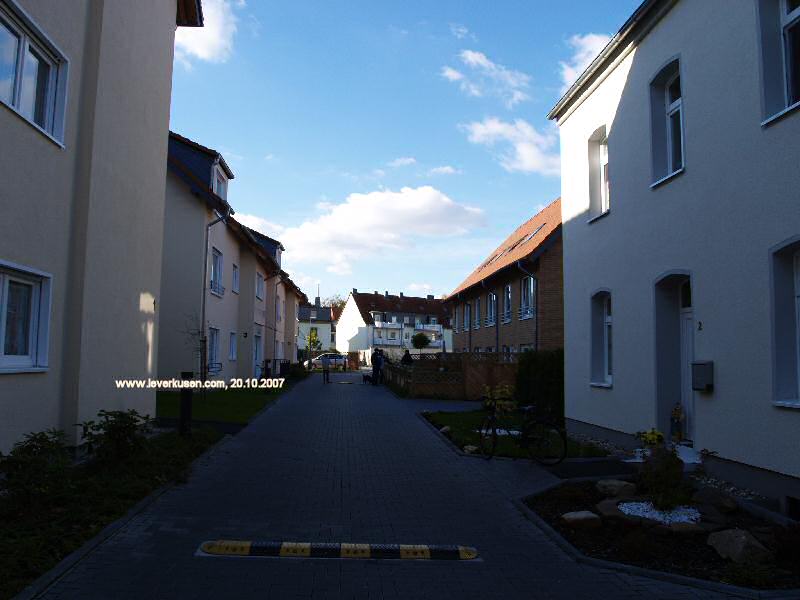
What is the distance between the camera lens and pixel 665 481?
7.18m

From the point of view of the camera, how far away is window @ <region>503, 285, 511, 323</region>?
29.2 m

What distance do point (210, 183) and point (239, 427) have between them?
11848 mm

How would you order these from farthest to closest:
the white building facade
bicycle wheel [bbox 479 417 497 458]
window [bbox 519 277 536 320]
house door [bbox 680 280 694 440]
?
window [bbox 519 277 536 320] → bicycle wheel [bbox 479 417 497 458] → house door [bbox 680 280 694 440] → the white building facade

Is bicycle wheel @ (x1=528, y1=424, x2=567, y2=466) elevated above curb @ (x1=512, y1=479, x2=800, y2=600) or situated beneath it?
elevated above

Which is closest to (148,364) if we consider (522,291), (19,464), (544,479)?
(19,464)

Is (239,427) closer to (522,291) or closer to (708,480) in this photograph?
(708,480)

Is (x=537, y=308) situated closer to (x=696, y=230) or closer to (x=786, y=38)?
(x=696, y=230)

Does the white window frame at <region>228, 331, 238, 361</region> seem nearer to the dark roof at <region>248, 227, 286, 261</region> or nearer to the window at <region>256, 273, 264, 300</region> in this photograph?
the window at <region>256, 273, 264, 300</region>

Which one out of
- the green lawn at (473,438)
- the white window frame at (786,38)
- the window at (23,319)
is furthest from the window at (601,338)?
the window at (23,319)

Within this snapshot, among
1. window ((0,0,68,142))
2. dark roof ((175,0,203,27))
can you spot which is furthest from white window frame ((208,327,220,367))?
window ((0,0,68,142))

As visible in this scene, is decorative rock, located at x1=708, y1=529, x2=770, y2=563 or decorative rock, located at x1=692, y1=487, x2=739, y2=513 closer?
decorative rock, located at x1=708, y1=529, x2=770, y2=563

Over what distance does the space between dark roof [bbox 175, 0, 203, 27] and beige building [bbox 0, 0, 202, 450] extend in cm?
327

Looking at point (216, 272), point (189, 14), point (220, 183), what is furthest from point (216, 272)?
point (189, 14)

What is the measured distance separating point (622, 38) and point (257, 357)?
2575 cm
